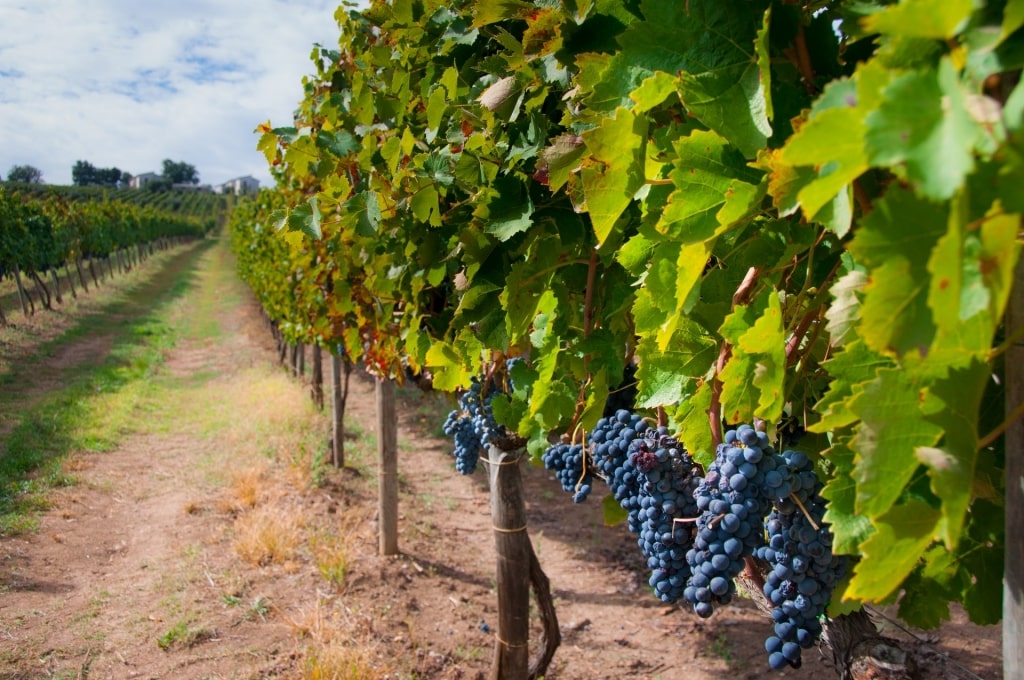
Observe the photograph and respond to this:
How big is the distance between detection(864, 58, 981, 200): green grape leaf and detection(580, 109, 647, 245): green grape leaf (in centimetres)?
58

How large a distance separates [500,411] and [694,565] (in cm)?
114

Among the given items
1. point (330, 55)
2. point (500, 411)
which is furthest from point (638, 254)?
point (330, 55)

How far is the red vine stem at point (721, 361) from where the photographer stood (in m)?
1.28

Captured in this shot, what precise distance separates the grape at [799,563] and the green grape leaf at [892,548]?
289 millimetres

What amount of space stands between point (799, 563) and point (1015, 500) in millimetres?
400

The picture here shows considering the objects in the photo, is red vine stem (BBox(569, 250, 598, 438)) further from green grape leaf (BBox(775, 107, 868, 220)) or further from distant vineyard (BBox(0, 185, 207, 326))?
distant vineyard (BBox(0, 185, 207, 326))

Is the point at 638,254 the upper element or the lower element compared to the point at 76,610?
upper

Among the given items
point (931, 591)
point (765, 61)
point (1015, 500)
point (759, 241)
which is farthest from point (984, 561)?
point (765, 61)

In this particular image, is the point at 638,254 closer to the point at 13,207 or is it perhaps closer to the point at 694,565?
the point at 694,565

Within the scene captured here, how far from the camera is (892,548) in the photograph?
863mm

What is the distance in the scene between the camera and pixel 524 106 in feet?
6.30

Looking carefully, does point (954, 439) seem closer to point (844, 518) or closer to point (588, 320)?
point (844, 518)

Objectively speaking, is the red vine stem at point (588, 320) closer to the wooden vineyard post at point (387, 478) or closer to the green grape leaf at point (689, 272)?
the green grape leaf at point (689, 272)

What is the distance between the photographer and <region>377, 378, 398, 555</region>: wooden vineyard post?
6047 millimetres
